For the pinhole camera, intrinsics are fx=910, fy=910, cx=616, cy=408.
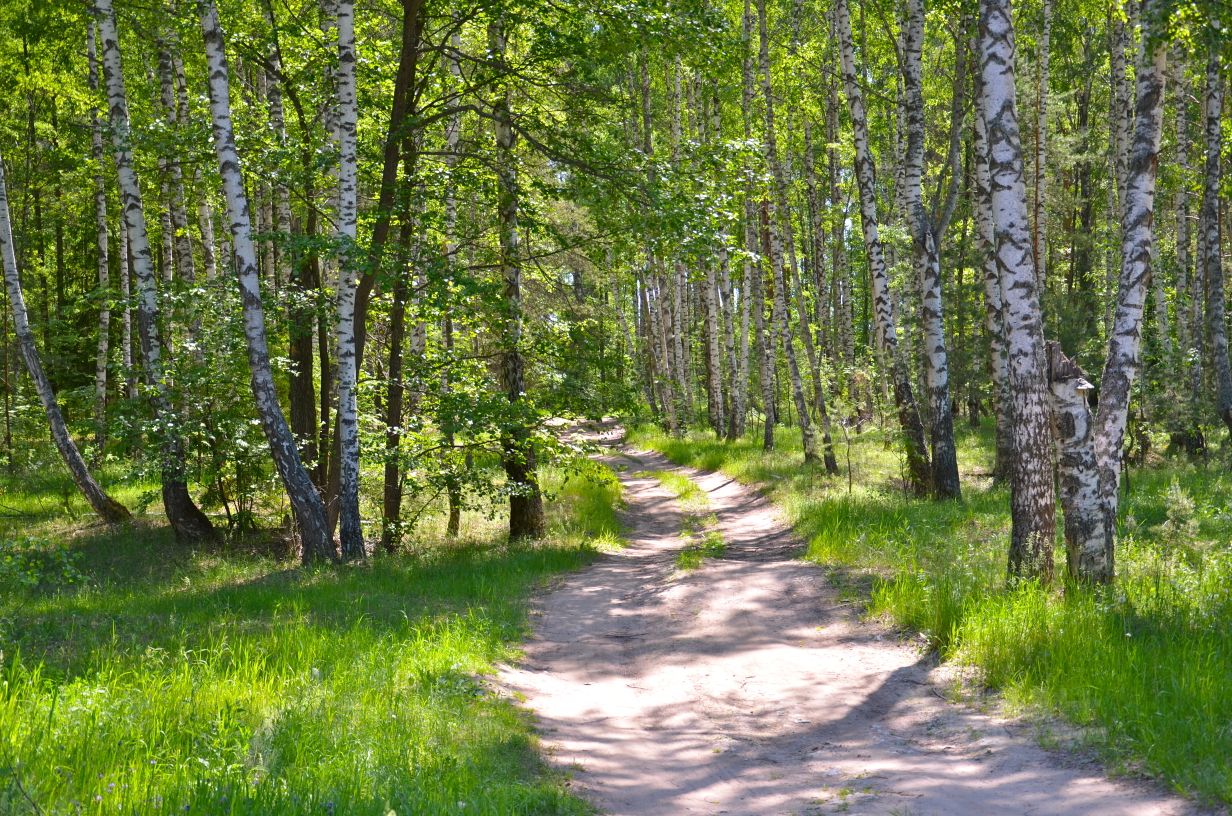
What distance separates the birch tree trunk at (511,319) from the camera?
12.7 meters

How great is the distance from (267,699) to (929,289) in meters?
11.8

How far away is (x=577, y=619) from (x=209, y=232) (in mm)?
12365

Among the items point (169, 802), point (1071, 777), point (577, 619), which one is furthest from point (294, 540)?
point (1071, 777)

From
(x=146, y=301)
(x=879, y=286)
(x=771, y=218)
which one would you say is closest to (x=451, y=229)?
(x=146, y=301)

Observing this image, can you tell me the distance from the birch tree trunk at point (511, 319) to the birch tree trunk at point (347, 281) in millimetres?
2083

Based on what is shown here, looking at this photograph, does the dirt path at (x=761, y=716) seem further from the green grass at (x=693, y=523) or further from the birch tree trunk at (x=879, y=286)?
the birch tree trunk at (x=879, y=286)

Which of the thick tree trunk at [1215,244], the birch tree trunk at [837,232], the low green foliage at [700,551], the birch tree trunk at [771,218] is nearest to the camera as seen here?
the low green foliage at [700,551]

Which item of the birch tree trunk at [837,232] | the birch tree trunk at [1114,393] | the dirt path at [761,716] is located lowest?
the dirt path at [761,716]

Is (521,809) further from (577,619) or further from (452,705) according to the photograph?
(577,619)

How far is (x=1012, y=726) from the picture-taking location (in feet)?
19.2

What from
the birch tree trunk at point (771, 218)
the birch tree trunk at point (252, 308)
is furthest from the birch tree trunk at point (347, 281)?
the birch tree trunk at point (771, 218)

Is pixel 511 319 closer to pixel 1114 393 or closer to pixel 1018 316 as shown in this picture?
pixel 1018 316

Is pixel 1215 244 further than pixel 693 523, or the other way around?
pixel 1215 244

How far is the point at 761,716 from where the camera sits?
6.69 metres
